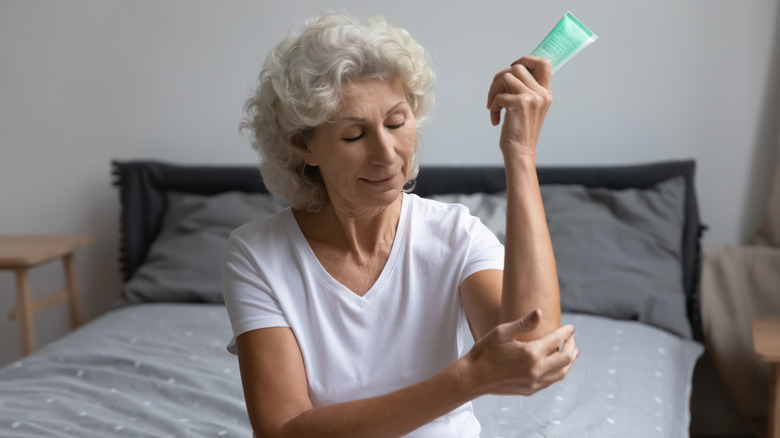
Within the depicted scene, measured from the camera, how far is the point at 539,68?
3.76 feet

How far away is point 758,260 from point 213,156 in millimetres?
2031

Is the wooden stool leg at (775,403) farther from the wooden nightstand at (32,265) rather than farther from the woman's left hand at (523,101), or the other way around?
the wooden nightstand at (32,265)

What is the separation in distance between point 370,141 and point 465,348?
1015mm

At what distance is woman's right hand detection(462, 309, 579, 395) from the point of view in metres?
1.02

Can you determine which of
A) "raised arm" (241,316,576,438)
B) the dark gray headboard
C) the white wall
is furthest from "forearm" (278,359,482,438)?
the white wall

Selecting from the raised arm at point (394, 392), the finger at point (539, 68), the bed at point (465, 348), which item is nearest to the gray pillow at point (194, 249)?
the bed at point (465, 348)

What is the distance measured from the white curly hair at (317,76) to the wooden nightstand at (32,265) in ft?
5.44

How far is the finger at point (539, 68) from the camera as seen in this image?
3.75 ft

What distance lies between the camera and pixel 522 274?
1.11 meters

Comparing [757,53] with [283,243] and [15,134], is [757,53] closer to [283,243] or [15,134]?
[283,243]

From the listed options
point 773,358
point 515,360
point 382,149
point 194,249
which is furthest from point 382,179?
point 194,249

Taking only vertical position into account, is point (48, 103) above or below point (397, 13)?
below

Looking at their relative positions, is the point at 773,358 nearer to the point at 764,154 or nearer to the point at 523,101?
the point at 764,154

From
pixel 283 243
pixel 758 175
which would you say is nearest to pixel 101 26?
pixel 283 243
